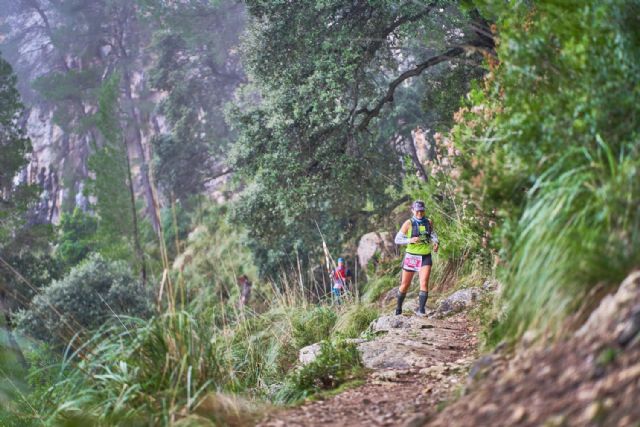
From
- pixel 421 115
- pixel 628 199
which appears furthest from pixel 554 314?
pixel 421 115

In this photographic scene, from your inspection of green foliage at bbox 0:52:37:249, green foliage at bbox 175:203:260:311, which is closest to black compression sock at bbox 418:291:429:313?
green foliage at bbox 175:203:260:311

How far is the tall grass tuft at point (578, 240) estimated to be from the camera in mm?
3352

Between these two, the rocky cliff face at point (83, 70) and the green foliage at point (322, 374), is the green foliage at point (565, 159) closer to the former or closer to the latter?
the green foliage at point (322, 374)

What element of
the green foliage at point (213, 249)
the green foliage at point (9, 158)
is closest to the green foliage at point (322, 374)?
the green foliage at point (213, 249)

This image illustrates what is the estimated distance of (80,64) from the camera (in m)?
47.2

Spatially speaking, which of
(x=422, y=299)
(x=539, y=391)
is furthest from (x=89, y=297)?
(x=539, y=391)

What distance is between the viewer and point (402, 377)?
18.7 ft

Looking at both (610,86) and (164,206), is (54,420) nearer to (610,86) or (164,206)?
(610,86)

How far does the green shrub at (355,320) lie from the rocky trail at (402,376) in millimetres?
499

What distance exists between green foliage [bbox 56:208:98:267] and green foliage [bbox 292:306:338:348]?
24.5m

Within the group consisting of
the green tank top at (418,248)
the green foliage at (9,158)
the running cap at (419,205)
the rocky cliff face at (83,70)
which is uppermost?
the rocky cliff face at (83,70)

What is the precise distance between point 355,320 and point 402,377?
349 centimetres

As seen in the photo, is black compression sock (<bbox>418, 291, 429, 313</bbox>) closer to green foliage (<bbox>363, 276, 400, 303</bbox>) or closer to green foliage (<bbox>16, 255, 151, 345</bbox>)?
green foliage (<bbox>363, 276, 400, 303</bbox>)

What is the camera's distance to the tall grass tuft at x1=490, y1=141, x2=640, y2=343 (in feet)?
11.0
